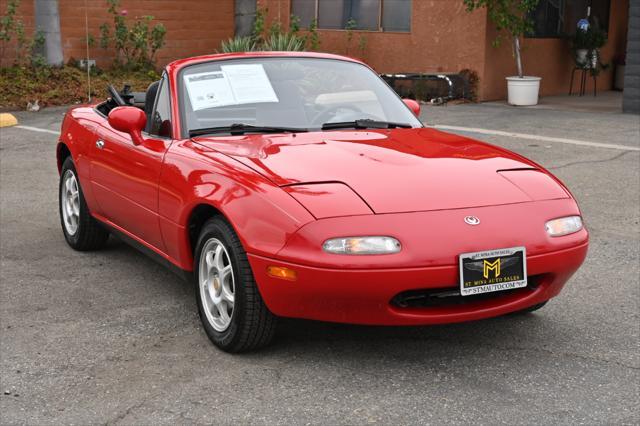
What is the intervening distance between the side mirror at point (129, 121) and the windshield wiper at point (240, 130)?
38cm

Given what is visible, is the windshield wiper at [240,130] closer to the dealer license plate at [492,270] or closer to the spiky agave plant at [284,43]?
the dealer license plate at [492,270]

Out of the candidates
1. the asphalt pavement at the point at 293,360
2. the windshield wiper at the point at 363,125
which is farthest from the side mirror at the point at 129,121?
the windshield wiper at the point at 363,125

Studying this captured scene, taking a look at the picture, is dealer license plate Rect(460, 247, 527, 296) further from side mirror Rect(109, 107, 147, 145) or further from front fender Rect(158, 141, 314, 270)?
side mirror Rect(109, 107, 147, 145)

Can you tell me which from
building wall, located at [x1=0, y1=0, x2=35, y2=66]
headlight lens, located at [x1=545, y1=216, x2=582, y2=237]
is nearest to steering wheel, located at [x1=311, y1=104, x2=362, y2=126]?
headlight lens, located at [x1=545, y1=216, x2=582, y2=237]

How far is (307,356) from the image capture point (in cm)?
434

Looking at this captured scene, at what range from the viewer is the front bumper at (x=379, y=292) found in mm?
3859

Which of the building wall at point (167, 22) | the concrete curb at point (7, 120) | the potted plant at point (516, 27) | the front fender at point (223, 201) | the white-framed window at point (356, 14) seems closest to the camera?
the front fender at point (223, 201)

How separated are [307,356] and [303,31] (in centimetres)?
1569

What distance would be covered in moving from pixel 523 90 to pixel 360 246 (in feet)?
41.6

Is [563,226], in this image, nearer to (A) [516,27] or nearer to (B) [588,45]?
(A) [516,27]

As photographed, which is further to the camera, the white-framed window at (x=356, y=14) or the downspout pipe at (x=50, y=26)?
the white-framed window at (x=356, y=14)

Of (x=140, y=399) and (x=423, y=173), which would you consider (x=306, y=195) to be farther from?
(x=140, y=399)

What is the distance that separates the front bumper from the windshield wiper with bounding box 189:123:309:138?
118 centimetres

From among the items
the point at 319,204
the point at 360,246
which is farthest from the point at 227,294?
the point at 360,246
